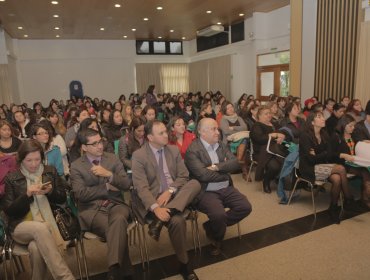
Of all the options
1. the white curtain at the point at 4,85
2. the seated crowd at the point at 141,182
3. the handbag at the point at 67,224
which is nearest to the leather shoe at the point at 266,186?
the seated crowd at the point at 141,182

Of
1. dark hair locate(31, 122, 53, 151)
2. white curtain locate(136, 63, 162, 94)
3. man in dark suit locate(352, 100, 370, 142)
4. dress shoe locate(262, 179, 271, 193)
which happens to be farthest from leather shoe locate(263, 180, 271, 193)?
white curtain locate(136, 63, 162, 94)

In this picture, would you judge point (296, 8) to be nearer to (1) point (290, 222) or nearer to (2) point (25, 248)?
(1) point (290, 222)

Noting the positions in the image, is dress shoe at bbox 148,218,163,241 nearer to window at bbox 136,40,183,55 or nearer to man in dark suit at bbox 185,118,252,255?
man in dark suit at bbox 185,118,252,255

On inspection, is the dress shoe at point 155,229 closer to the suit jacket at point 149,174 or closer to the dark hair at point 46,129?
the suit jacket at point 149,174

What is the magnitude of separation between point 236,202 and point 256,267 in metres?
0.64

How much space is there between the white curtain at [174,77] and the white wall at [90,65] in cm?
34

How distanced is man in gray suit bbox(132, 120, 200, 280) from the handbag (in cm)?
55

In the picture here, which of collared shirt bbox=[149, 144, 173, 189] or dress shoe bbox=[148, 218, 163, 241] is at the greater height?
collared shirt bbox=[149, 144, 173, 189]

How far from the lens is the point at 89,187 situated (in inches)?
110

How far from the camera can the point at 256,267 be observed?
9.37ft

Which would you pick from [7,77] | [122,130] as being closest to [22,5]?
[7,77]

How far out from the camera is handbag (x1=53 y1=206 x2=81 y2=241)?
2.54 m

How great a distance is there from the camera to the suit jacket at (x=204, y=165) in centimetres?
316

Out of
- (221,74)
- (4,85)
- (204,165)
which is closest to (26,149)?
(204,165)
